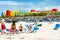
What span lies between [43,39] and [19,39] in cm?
115

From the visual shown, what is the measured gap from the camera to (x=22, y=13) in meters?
74.7

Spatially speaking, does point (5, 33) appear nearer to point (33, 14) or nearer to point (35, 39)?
point (35, 39)

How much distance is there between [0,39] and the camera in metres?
8.73

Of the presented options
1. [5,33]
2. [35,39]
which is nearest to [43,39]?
[35,39]

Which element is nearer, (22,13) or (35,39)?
(35,39)

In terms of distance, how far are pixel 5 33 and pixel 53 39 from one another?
10.9ft

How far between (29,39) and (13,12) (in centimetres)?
6742

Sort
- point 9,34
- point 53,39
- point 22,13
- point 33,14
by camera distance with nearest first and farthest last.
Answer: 1. point 53,39
2. point 9,34
3. point 33,14
4. point 22,13

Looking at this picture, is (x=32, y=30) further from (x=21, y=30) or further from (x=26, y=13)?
(x=26, y=13)

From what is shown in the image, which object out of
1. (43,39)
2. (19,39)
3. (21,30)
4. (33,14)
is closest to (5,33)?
(21,30)

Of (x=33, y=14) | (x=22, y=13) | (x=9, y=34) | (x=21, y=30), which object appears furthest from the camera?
(x=22, y=13)

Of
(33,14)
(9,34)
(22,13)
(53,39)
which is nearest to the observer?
(53,39)

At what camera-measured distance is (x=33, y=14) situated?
69.9 meters

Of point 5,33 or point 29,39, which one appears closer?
point 29,39
